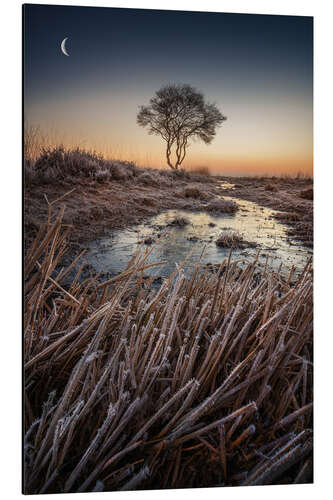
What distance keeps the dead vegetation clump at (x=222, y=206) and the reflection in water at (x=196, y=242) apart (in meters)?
0.03

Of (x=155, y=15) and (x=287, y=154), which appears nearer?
(x=155, y=15)

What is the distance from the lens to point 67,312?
1.47 metres

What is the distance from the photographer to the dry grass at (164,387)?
1271 millimetres

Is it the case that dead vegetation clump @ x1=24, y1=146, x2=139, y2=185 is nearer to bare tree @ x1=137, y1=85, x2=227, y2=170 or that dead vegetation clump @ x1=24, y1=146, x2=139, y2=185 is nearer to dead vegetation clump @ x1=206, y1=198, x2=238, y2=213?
bare tree @ x1=137, y1=85, x2=227, y2=170

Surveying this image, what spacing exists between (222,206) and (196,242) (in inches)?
9.3

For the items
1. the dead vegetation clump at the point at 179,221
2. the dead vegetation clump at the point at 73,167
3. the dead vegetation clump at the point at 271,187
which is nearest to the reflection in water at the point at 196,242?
the dead vegetation clump at the point at 179,221

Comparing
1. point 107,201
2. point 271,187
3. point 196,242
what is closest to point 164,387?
point 196,242

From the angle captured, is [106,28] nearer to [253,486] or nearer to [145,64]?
[145,64]

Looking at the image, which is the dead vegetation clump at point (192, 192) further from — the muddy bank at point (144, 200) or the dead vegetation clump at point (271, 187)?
the dead vegetation clump at point (271, 187)

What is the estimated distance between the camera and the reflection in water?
66.6 inches

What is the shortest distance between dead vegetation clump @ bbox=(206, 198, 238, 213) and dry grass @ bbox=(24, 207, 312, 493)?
0.42 meters
